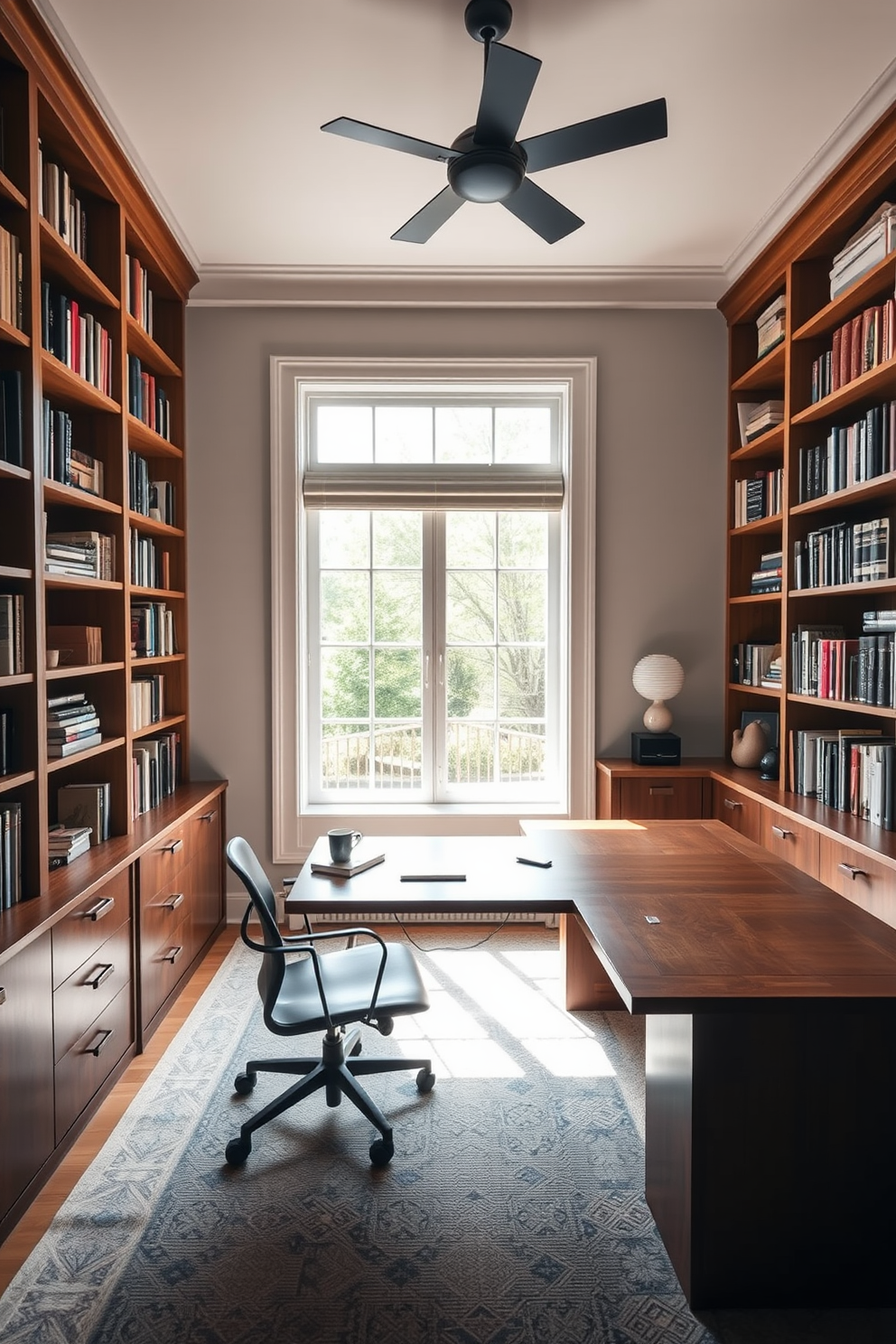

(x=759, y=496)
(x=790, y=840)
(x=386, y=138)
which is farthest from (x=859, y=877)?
(x=386, y=138)

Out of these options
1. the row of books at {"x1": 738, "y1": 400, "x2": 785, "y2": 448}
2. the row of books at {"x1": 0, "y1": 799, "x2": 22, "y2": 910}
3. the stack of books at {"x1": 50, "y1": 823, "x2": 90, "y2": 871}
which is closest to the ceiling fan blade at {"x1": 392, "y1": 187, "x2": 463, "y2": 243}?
the row of books at {"x1": 738, "y1": 400, "x2": 785, "y2": 448}

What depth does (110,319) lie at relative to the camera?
2947mm

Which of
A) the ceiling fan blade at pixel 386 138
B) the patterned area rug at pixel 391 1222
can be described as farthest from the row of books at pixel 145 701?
the ceiling fan blade at pixel 386 138

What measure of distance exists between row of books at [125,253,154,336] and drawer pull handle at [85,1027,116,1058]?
2.54 metres

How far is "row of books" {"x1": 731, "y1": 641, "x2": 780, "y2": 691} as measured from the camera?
144 inches

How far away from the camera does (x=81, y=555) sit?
2689 millimetres

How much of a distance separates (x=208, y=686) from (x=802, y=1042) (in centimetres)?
311

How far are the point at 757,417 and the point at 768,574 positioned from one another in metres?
0.73

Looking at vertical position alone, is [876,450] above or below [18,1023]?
above

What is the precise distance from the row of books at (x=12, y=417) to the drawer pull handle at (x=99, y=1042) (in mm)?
1643

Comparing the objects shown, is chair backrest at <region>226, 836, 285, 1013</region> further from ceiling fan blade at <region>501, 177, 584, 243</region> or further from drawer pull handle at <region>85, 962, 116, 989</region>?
ceiling fan blade at <region>501, 177, 584, 243</region>

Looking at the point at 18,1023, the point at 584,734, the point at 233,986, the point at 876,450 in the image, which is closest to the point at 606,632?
the point at 584,734

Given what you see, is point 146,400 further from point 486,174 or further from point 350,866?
point 350,866

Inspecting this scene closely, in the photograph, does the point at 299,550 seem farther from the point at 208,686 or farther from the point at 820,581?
the point at 820,581
